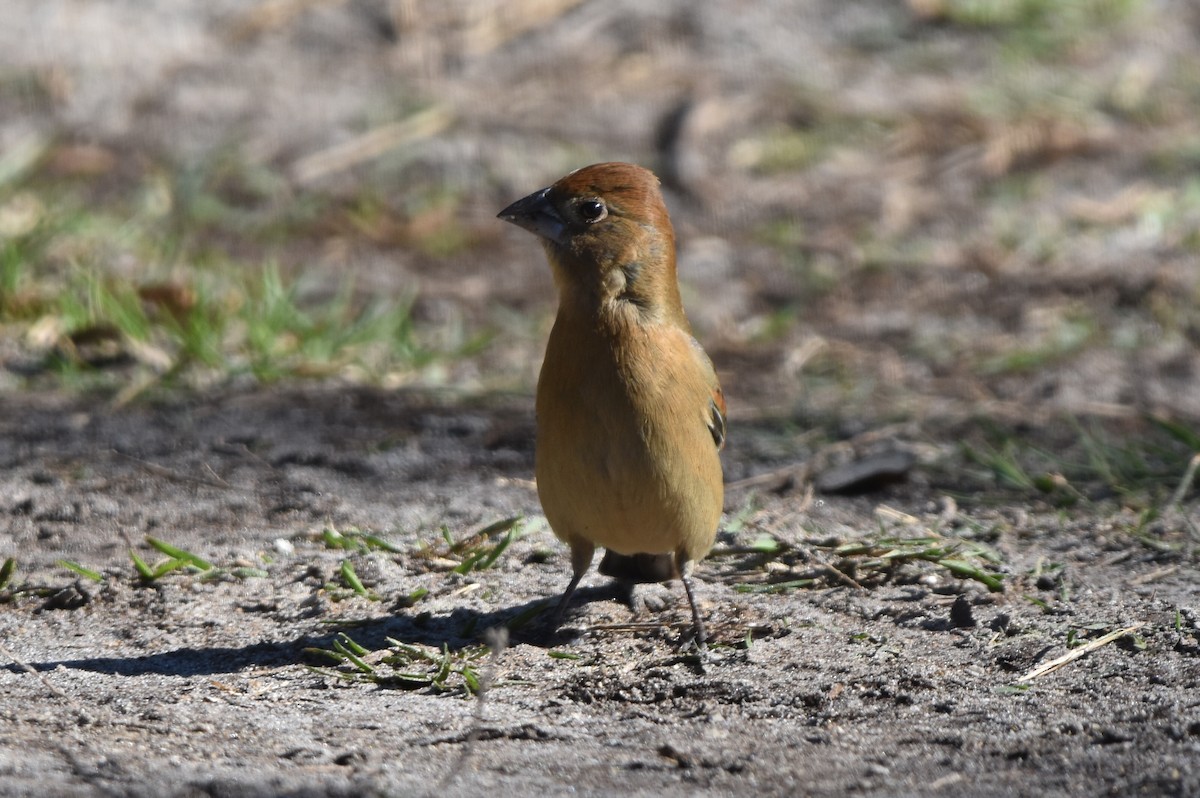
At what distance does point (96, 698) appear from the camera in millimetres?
3678

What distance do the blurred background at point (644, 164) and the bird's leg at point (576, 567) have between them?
90.7 inches

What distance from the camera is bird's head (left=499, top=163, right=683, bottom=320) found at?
4312 millimetres

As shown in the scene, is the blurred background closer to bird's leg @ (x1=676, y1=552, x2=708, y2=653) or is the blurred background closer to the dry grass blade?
the dry grass blade

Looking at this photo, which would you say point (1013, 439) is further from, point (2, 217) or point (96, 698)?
point (2, 217)

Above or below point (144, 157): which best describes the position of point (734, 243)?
below

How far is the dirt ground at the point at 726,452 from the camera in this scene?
3473 millimetres

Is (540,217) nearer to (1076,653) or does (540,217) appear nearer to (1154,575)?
(1076,653)

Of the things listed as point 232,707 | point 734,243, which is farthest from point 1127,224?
point 232,707

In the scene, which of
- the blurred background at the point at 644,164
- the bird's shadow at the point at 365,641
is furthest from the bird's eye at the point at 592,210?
the blurred background at the point at 644,164

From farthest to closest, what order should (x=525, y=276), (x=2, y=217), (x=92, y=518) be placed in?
(x=525, y=276) < (x=2, y=217) < (x=92, y=518)

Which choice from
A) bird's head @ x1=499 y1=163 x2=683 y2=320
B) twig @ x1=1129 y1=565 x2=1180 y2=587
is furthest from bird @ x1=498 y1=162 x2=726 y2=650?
twig @ x1=1129 y1=565 x2=1180 y2=587

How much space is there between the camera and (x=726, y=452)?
238 inches

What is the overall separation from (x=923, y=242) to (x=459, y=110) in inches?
122

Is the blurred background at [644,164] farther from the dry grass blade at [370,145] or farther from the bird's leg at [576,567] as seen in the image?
the bird's leg at [576,567]
